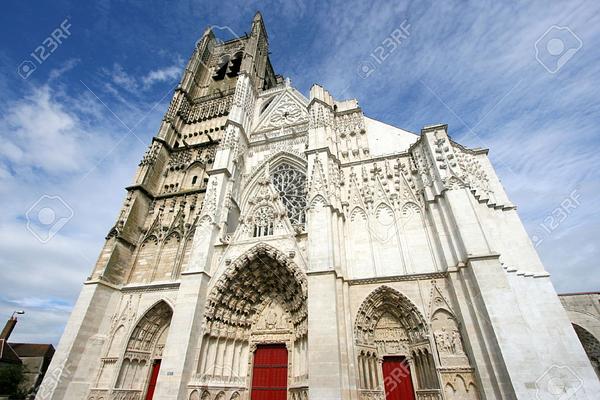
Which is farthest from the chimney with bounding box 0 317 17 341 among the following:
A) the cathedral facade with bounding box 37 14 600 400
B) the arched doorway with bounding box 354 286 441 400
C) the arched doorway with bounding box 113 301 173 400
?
the arched doorway with bounding box 354 286 441 400

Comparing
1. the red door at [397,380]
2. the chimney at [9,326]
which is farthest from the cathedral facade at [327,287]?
the chimney at [9,326]

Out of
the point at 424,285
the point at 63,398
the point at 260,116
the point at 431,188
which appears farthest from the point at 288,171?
the point at 63,398

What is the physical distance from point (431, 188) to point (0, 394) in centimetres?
3019

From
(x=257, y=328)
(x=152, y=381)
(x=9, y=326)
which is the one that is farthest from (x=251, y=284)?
(x=9, y=326)

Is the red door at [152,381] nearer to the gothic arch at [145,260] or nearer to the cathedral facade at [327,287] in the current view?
the cathedral facade at [327,287]

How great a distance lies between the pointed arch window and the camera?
1013 cm

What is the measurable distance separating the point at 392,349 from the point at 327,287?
2.42 meters

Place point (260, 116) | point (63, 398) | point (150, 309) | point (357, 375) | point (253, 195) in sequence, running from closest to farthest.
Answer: point (357, 375), point (63, 398), point (150, 309), point (253, 195), point (260, 116)

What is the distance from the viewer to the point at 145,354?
29.8 ft

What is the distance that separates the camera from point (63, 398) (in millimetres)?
7762

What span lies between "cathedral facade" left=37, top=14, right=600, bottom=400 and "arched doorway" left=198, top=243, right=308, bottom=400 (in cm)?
5

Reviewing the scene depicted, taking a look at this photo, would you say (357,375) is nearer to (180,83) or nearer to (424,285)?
(424,285)

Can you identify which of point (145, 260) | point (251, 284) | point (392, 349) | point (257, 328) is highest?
point (145, 260)

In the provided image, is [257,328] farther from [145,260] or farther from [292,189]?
[145,260]
